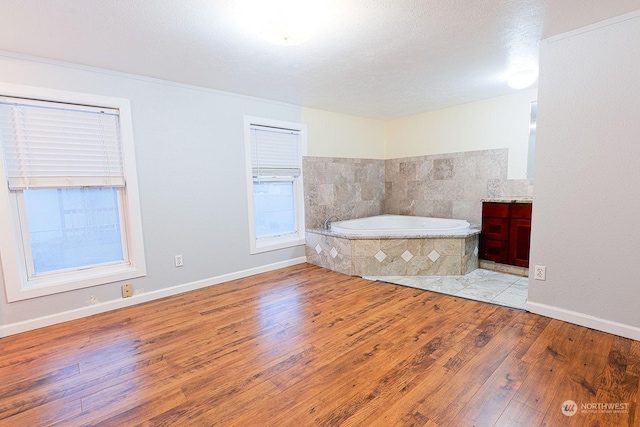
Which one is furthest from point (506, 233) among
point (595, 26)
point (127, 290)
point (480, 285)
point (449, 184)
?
point (127, 290)

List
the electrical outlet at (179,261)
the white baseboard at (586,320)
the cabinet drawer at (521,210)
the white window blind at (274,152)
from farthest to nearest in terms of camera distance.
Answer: the white window blind at (274,152)
the cabinet drawer at (521,210)
the electrical outlet at (179,261)
the white baseboard at (586,320)

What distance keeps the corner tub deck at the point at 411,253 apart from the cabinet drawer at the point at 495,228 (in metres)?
0.16

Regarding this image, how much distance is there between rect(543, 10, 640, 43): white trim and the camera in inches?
73.4

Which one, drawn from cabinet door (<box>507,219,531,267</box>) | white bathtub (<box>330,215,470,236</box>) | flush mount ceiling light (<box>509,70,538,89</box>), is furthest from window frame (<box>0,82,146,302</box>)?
cabinet door (<box>507,219,531,267</box>)

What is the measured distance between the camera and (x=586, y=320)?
2.15m

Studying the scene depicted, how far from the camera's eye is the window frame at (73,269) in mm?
2219

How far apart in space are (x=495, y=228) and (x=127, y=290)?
3.96 metres

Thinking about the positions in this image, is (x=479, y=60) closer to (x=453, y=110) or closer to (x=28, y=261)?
(x=453, y=110)

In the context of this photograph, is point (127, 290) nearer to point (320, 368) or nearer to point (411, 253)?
point (320, 368)

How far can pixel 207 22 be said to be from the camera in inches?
72.0

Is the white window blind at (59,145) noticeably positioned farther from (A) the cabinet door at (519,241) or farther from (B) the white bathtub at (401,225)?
(A) the cabinet door at (519,241)

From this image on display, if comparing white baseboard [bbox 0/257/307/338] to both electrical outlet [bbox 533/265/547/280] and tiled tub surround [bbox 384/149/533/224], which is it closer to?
tiled tub surround [bbox 384/149/533/224]

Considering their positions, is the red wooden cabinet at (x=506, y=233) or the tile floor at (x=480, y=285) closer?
the tile floor at (x=480, y=285)

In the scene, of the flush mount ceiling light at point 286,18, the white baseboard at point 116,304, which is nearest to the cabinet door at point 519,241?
the white baseboard at point 116,304
